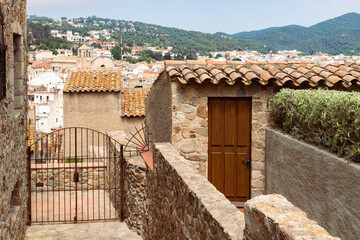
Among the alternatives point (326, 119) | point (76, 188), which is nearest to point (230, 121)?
point (326, 119)

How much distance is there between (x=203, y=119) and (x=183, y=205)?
2.32 m

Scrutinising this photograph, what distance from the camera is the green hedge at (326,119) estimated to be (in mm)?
3971

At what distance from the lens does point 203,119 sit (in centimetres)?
673

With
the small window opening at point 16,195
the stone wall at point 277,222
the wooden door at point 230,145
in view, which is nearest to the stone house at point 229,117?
the wooden door at point 230,145

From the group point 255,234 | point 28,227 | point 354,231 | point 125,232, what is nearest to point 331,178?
point 354,231

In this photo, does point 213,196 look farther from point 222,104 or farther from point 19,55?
point 19,55

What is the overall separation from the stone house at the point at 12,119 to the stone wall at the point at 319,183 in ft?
12.4

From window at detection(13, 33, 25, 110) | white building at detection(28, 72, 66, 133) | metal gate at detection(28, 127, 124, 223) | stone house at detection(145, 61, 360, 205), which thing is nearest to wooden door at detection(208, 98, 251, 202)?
stone house at detection(145, 61, 360, 205)

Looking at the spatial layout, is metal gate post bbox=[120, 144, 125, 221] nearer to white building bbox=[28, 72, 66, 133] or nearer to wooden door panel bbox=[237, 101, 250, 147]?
wooden door panel bbox=[237, 101, 250, 147]

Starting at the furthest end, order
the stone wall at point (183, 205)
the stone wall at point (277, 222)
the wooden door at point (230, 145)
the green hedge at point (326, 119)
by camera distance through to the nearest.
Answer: the wooden door at point (230, 145) → the green hedge at point (326, 119) → the stone wall at point (183, 205) → the stone wall at point (277, 222)

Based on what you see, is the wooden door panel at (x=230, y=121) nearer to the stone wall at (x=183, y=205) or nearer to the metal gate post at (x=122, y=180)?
the stone wall at (x=183, y=205)

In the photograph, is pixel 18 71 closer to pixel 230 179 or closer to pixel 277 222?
pixel 230 179

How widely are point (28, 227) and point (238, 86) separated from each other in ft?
18.7

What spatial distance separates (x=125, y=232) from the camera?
8.79 meters
